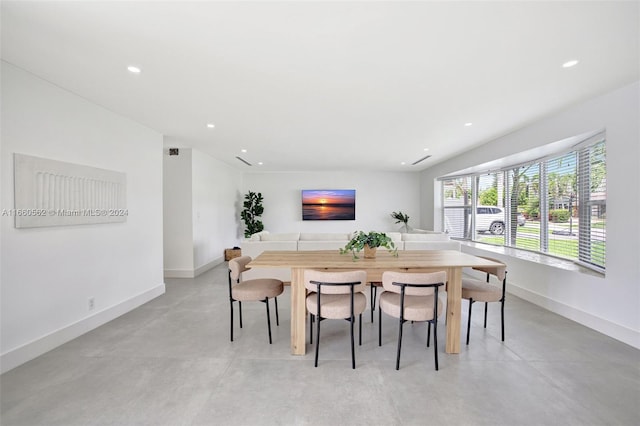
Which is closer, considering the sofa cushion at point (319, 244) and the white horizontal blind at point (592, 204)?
the white horizontal blind at point (592, 204)

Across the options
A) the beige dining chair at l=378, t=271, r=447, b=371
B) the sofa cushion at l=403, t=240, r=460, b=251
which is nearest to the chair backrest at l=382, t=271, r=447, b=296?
the beige dining chair at l=378, t=271, r=447, b=371

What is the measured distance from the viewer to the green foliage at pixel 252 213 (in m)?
A: 7.26

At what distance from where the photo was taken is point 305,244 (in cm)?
441

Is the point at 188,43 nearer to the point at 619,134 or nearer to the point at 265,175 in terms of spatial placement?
the point at 619,134

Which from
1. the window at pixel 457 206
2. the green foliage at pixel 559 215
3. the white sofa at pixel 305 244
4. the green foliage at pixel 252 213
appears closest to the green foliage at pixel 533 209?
the green foliage at pixel 559 215

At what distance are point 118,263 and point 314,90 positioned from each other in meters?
3.10

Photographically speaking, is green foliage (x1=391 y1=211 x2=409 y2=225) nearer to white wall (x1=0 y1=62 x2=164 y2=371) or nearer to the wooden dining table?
the wooden dining table

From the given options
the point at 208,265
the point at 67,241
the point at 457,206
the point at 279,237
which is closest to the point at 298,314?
Result: the point at 279,237

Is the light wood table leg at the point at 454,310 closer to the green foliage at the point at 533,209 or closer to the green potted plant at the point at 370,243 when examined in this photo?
the green potted plant at the point at 370,243

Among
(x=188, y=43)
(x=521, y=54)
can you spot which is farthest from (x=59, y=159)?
(x=521, y=54)

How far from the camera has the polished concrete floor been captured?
1.67m

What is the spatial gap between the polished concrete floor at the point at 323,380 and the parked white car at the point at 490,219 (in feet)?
8.46

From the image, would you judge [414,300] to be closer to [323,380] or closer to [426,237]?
[323,380]

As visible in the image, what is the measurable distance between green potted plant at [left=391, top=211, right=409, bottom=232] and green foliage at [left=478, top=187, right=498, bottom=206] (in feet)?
7.46
